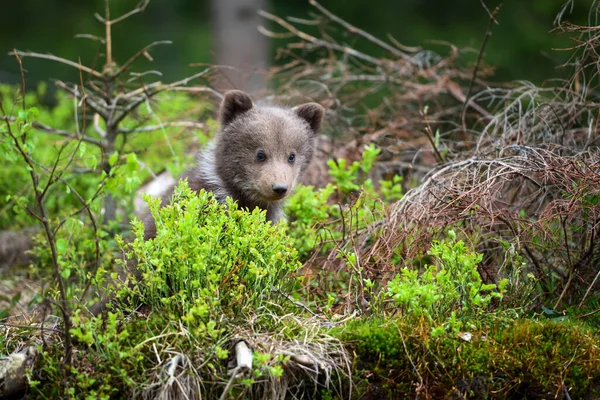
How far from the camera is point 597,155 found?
189 inches

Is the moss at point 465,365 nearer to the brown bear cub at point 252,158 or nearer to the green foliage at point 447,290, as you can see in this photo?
the green foliage at point 447,290

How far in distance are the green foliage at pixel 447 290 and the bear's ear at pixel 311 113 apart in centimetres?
176

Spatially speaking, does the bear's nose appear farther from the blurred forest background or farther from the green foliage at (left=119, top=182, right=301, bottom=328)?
the blurred forest background

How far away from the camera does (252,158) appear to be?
5.25 m

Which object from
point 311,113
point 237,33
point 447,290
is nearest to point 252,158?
point 311,113

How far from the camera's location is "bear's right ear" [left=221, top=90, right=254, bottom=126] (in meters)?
5.36

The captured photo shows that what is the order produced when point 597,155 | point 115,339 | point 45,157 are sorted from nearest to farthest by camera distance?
point 115,339 → point 597,155 → point 45,157

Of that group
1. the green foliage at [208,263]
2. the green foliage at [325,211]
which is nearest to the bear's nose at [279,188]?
the green foliage at [325,211]

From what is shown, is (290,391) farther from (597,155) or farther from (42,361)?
(597,155)

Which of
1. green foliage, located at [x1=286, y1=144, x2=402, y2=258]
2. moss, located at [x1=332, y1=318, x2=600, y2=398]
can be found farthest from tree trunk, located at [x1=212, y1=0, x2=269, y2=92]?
moss, located at [x1=332, y1=318, x2=600, y2=398]

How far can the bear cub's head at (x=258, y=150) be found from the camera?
16.9 ft

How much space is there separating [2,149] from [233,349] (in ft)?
5.39

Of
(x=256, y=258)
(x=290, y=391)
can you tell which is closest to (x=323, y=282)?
(x=256, y=258)

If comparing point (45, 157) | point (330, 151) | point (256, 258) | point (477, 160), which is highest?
point (477, 160)
